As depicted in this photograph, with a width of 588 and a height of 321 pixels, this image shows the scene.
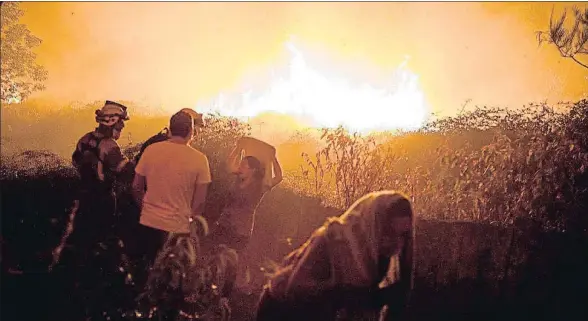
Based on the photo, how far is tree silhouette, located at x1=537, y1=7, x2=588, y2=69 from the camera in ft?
25.2

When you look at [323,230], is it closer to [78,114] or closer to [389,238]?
[389,238]

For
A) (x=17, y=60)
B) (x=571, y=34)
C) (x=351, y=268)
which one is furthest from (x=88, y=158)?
(x=17, y=60)

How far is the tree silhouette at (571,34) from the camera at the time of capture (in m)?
7.69

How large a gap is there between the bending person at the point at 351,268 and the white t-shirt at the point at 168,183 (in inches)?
53.6

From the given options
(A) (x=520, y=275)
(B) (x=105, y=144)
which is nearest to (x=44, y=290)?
(B) (x=105, y=144)

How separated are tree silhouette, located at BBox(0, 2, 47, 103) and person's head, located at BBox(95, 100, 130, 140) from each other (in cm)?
1330

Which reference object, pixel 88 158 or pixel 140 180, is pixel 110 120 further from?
pixel 140 180

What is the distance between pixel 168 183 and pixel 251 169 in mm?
1039

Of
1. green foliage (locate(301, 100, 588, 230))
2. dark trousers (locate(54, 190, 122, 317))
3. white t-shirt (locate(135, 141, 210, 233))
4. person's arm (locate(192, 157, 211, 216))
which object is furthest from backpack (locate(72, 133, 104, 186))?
green foliage (locate(301, 100, 588, 230))

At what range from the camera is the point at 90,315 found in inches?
184

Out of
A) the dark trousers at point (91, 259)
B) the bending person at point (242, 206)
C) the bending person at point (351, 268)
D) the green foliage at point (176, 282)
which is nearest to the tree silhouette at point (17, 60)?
the dark trousers at point (91, 259)

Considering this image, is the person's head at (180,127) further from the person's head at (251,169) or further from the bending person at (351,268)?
the bending person at (351,268)

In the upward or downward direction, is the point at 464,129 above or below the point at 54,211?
above

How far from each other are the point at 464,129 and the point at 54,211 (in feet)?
31.0
